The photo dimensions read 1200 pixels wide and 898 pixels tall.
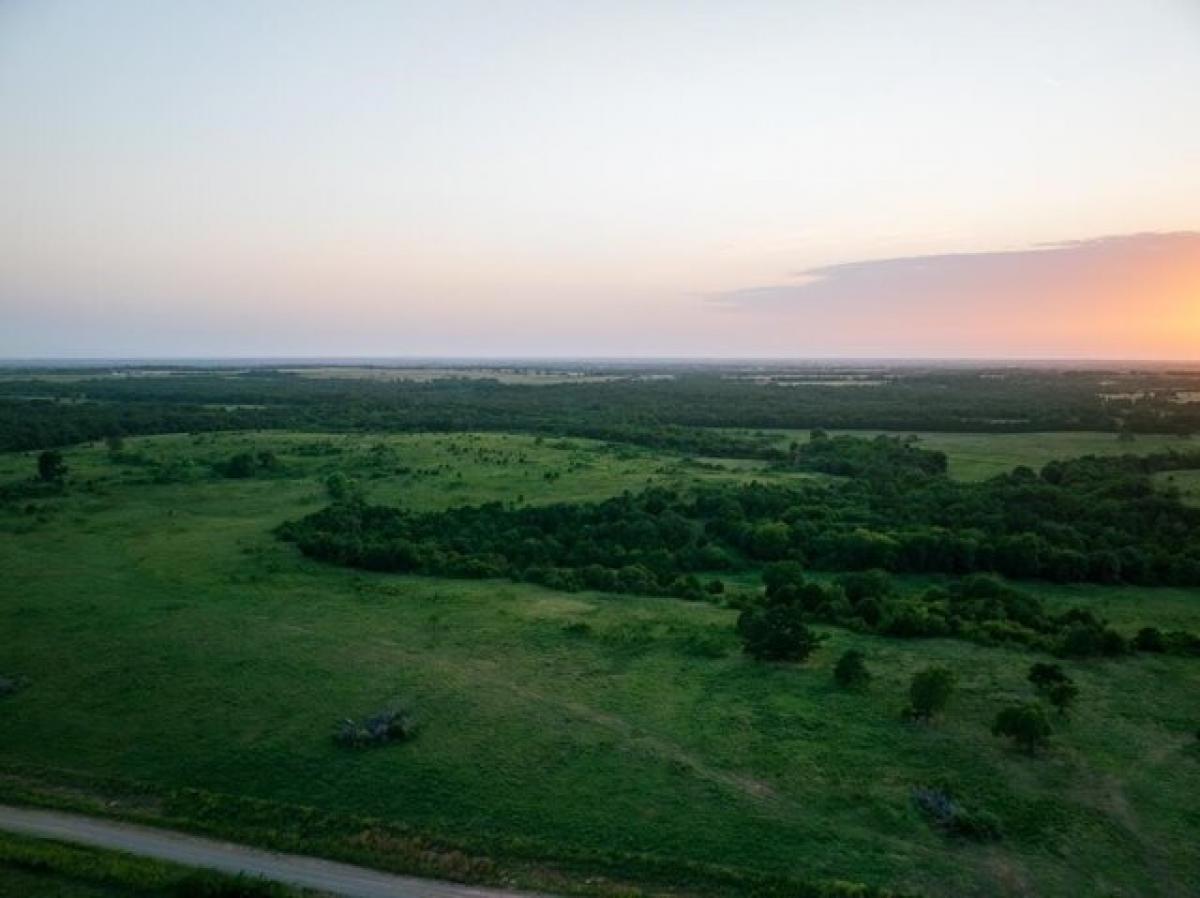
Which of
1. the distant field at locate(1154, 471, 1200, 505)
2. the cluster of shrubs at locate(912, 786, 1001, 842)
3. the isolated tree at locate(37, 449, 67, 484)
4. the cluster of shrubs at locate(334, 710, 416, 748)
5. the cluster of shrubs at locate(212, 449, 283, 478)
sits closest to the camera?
the cluster of shrubs at locate(912, 786, 1001, 842)

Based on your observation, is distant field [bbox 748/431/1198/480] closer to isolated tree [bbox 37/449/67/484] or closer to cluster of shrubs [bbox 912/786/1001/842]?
cluster of shrubs [bbox 912/786/1001/842]

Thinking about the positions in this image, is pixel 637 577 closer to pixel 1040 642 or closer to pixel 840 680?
pixel 840 680

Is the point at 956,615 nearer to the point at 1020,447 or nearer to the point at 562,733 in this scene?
the point at 562,733

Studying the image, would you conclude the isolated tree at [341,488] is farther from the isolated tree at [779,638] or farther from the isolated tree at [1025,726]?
the isolated tree at [1025,726]

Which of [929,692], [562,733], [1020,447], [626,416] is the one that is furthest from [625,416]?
[562,733]

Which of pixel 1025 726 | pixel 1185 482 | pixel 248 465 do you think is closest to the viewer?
pixel 1025 726

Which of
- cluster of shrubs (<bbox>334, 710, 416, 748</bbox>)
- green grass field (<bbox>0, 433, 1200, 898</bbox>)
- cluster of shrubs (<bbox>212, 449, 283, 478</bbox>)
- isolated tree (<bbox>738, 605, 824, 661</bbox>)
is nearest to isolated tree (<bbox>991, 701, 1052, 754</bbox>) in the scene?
green grass field (<bbox>0, 433, 1200, 898</bbox>)

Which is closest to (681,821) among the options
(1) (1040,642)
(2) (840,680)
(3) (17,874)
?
(2) (840,680)
